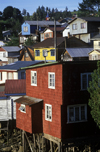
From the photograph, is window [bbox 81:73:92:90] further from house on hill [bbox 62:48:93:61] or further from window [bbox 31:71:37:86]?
house on hill [bbox 62:48:93:61]

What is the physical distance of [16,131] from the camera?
30562 millimetres

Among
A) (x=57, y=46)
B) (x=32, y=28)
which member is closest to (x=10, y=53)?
(x=57, y=46)

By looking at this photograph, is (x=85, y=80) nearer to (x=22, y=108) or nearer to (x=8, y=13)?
(x=22, y=108)

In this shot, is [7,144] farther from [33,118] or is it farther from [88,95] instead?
[88,95]

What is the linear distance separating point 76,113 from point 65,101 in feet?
4.02

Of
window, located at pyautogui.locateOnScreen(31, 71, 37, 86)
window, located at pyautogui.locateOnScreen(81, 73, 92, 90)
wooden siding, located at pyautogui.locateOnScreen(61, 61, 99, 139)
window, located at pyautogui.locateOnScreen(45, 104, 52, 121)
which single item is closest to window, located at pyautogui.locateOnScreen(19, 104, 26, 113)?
window, located at pyautogui.locateOnScreen(31, 71, 37, 86)

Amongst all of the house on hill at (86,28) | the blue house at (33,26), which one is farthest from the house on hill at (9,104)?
the blue house at (33,26)

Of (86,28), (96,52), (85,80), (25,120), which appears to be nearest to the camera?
(85,80)

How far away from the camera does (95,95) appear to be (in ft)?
66.9

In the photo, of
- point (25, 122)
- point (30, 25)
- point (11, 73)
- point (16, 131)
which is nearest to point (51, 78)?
point (25, 122)

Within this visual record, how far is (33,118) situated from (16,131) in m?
7.68

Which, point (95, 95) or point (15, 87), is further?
point (15, 87)

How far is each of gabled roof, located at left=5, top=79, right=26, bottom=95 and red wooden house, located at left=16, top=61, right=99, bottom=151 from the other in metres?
7.12

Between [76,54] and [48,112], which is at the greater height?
[76,54]
